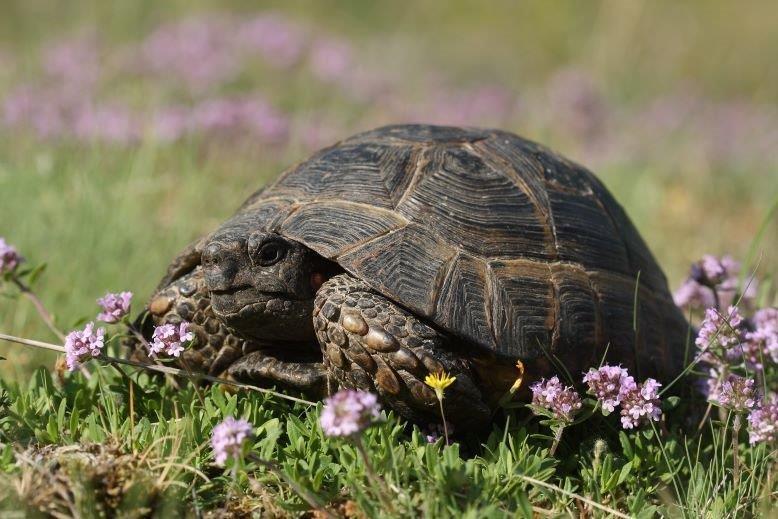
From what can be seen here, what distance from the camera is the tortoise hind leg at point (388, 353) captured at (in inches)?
118

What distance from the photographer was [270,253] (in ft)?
10.7

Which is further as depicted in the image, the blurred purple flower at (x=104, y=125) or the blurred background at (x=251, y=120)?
the blurred purple flower at (x=104, y=125)

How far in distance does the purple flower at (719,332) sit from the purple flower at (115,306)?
2.23 meters

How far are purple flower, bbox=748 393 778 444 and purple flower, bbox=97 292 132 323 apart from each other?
7.67 ft

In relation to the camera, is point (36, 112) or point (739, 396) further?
point (36, 112)

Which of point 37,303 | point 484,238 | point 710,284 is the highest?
point 484,238

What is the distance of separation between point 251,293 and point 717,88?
1449 cm

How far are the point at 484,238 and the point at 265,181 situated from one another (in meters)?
3.08

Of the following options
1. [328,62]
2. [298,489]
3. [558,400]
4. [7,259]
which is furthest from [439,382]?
[328,62]

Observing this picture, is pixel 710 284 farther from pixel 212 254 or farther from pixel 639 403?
pixel 212 254

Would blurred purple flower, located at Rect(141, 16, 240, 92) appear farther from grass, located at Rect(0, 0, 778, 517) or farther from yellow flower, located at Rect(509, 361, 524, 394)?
yellow flower, located at Rect(509, 361, 524, 394)

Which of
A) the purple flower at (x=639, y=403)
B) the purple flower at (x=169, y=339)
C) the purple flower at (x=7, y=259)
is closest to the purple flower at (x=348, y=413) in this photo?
the purple flower at (x=169, y=339)

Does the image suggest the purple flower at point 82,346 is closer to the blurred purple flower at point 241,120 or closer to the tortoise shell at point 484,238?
the tortoise shell at point 484,238

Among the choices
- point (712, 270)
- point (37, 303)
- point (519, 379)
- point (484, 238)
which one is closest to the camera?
point (519, 379)
